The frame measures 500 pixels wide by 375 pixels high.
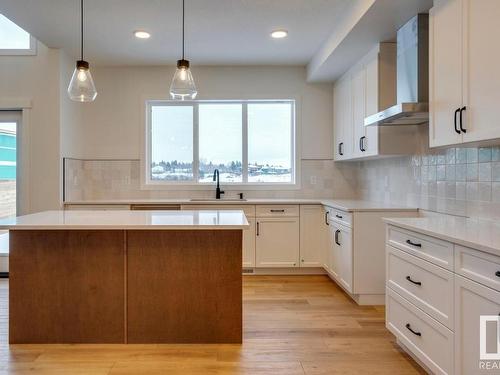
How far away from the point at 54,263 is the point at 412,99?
2.83 metres

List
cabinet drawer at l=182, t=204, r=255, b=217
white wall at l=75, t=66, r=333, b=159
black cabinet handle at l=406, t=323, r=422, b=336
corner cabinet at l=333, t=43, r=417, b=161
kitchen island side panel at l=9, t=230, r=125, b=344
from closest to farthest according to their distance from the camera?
black cabinet handle at l=406, t=323, r=422, b=336
kitchen island side panel at l=9, t=230, r=125, b=344
corner cabinet at l=333, t=43, r=417, b=161
cabinet drawer at l=182, t=204, r=255, b=217
white wall at l=75, t=66, r=333, b=159

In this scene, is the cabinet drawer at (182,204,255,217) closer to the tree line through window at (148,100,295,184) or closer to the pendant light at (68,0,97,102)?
the tree line through window at (148,100,295,184)

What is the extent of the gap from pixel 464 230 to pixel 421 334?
2.11ft

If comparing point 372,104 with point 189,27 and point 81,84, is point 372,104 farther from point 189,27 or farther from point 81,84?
point 81,84

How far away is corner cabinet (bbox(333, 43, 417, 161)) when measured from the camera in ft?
11.0

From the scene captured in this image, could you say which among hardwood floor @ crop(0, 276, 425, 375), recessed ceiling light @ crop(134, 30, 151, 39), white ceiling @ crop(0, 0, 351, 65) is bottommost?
hardwood floor @ crop(0, 276, 425, 375)

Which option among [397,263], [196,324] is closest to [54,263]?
[196,324]

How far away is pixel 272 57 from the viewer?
440cm

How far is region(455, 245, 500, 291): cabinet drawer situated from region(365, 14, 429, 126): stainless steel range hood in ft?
3.82

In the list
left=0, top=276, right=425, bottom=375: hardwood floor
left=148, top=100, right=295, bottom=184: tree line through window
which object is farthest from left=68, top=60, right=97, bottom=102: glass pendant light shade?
left=148, top=100, right=295, bottom=184: tree line through window

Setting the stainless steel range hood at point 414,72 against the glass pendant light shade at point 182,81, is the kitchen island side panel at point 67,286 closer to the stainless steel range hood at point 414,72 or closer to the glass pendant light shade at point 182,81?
the glass pendant light shade at point 182,81

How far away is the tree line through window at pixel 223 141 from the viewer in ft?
16.1

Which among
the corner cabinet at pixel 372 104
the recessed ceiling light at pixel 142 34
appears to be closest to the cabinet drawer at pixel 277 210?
the corner cabinet at pixel 372 104

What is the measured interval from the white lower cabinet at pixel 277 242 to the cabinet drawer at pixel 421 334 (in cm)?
187
